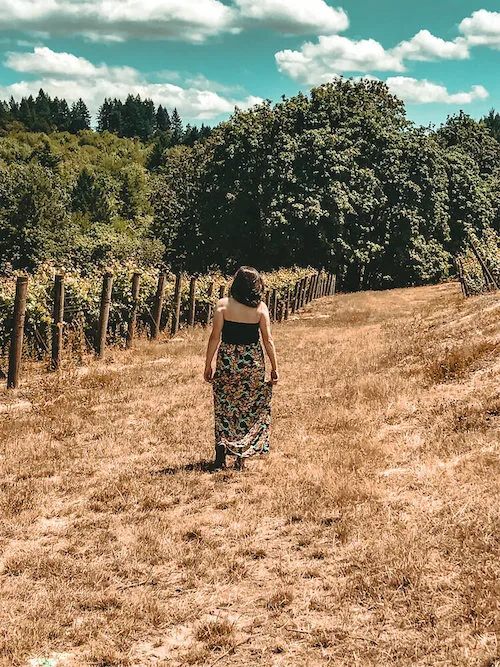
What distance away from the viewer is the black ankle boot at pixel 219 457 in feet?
22.4

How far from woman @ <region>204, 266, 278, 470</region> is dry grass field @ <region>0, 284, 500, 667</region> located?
1.28ft

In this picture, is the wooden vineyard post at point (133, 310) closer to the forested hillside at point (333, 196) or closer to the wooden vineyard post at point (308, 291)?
the wooden vineyard post at point (308, 291)

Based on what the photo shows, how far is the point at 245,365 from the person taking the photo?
21.8 feet

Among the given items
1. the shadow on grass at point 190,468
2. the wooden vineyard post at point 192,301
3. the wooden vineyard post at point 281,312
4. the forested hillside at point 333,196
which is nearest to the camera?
the shadow on grass at point 190,468

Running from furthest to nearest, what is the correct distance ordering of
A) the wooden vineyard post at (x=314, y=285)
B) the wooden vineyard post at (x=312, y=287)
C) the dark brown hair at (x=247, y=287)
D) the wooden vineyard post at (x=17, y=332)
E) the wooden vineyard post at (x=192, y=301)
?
the wooden vineyard post at (x=314, y=285)
the wooden vineyard post at (x=312, y=287)
the wooden vineyard post at (x=192, y=301)
the wooden vineyard post at (x=17, y=332)
the dark brown hair at (x=247, y=287)

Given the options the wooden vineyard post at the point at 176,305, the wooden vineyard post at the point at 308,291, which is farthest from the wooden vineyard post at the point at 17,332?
the wooden vineyard post at the point at 308,291

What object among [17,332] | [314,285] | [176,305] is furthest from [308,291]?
[17,332]

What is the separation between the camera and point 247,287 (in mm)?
6434

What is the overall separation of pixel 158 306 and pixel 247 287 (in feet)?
33.6

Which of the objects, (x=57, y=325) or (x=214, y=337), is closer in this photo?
(x=214, y=337)

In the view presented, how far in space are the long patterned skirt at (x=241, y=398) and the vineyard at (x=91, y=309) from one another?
5.14 metres

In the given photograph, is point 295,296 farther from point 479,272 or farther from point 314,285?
point 479,272

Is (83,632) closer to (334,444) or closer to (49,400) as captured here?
(334,444)

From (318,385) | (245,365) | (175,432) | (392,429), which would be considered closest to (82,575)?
(245,365)
